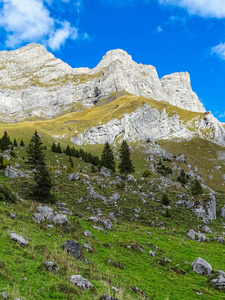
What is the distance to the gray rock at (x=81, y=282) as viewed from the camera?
8.73 m

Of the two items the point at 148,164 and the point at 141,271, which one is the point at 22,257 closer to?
the point at 141,271

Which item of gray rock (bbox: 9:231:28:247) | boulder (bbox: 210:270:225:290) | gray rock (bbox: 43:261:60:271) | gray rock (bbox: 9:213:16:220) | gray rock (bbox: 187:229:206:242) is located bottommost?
gray rock (bbox: 187:229:206:242)

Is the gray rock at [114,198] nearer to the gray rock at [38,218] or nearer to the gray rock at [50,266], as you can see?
the gray rock at [38,218]

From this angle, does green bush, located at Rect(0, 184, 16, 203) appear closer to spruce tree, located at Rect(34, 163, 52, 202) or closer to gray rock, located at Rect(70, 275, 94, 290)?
spruce tree, located at Rect(34, 163, 52, 202)

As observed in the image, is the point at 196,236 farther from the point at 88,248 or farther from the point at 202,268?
the point at 88,248

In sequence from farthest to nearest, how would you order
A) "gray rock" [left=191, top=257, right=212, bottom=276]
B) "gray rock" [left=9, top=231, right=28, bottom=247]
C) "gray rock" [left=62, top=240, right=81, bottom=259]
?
1. "gray rock" [left=191, top=257, right=212, bottom=276]
2. "gray rock" [left=62, top=240, right=81, bottom=259]
3. "gray rock" [left=9, top=231, right=28, bottom=247]

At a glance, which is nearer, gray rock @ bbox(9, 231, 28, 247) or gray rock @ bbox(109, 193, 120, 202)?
gray rock @ bbox(9, 231, 28, 247)

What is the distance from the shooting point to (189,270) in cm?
1507

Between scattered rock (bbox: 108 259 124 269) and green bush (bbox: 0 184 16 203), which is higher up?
green bush (bbox: 0 184 16 203)

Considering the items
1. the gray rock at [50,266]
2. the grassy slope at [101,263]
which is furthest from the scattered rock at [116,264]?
the gray rock at [50,266]

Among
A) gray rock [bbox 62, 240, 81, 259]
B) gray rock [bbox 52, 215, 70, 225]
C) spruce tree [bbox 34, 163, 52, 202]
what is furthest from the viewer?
spruce tree [bbox 34, 163, 52, 202]

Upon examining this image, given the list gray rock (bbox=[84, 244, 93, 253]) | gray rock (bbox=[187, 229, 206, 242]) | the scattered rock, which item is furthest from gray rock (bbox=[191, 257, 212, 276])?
gray rock (bbox=[187, 229, 206, 242])

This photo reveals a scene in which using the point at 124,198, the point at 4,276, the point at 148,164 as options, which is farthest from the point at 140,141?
the point at 4,276

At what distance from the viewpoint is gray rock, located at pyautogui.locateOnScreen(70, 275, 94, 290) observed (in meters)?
8.73
